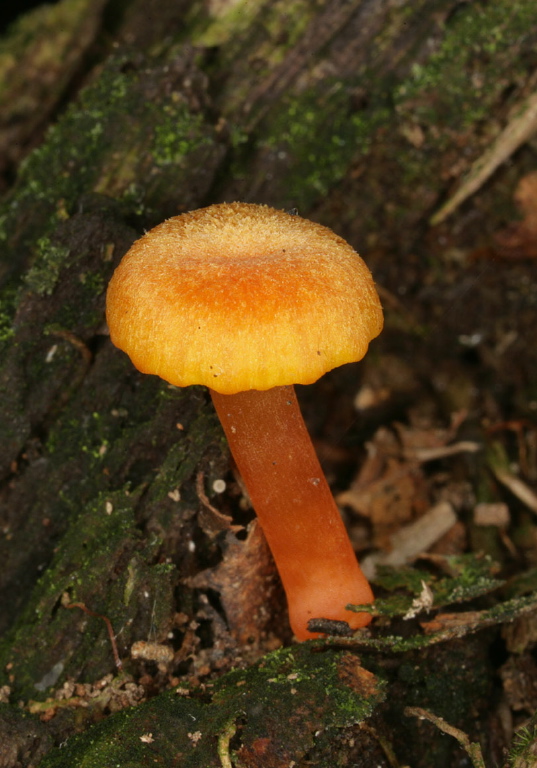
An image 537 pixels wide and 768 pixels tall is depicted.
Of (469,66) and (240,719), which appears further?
(469,66)

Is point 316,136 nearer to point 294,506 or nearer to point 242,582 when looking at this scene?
point 294,506

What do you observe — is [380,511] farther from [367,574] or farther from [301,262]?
[301,262]

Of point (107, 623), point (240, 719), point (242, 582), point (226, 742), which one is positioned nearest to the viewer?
point (226, 742)

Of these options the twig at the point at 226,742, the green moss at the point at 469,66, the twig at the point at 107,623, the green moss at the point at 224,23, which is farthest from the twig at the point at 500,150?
the twig at the point at 226,742

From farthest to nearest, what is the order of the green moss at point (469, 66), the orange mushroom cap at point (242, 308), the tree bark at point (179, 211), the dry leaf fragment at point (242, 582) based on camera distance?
the green moss at point (469, 66), the dry leaf fragment at point (242, 582), the tree bark at point (179, 211), the orange mushroom cap at point (242, 308)

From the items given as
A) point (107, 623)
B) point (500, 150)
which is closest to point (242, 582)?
point (107, 623)

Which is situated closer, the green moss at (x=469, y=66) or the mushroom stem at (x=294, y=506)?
the mushroom stem at (x=294, y=506)

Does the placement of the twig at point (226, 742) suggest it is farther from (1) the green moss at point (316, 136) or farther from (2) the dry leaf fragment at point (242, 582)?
(1) the green moss at point (316, 136)

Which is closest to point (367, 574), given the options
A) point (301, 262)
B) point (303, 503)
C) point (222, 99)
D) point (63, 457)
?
point (303, 503)
